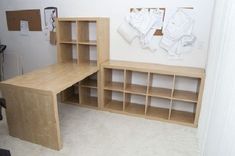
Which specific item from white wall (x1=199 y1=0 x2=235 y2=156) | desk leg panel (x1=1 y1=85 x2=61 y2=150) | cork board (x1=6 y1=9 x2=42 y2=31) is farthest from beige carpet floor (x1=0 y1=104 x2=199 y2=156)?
cork board (x1=6 y1=9 x2=42 y2=31)

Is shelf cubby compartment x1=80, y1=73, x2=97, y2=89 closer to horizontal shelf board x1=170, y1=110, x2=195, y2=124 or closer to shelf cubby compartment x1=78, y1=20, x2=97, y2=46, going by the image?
shelf cubby compartment x1=78, y1=20, x2=97, y2=46

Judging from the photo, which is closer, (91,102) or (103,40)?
(103,40)

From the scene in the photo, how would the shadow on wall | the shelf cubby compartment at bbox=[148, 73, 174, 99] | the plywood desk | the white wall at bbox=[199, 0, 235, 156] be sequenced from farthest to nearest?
the shadow on wall < the shelf cubby compartment at bbox=[148, 73, 174, 99] < the plywood desk < the white wall at bbox=[199, 0, 235, 156]

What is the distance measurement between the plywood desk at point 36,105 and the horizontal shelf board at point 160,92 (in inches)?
41.0

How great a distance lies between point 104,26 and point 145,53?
71cm

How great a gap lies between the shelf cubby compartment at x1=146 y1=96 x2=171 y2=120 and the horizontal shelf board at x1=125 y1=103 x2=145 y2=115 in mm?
88

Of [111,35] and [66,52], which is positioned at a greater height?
[111,35]

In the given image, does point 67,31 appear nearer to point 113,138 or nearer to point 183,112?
point 113,138

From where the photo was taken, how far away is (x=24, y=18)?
3543 mm

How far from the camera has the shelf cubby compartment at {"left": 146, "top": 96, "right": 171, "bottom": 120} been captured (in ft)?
9.14

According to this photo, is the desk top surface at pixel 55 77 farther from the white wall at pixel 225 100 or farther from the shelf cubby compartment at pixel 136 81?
the white wall at pixel 225 100

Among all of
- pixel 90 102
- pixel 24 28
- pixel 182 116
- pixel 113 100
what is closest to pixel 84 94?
pixel 90 102

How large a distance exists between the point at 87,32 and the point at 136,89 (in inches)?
46.4

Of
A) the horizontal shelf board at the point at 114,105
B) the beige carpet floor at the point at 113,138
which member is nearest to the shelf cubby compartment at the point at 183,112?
the beige carpet floor at the point at 113,138
